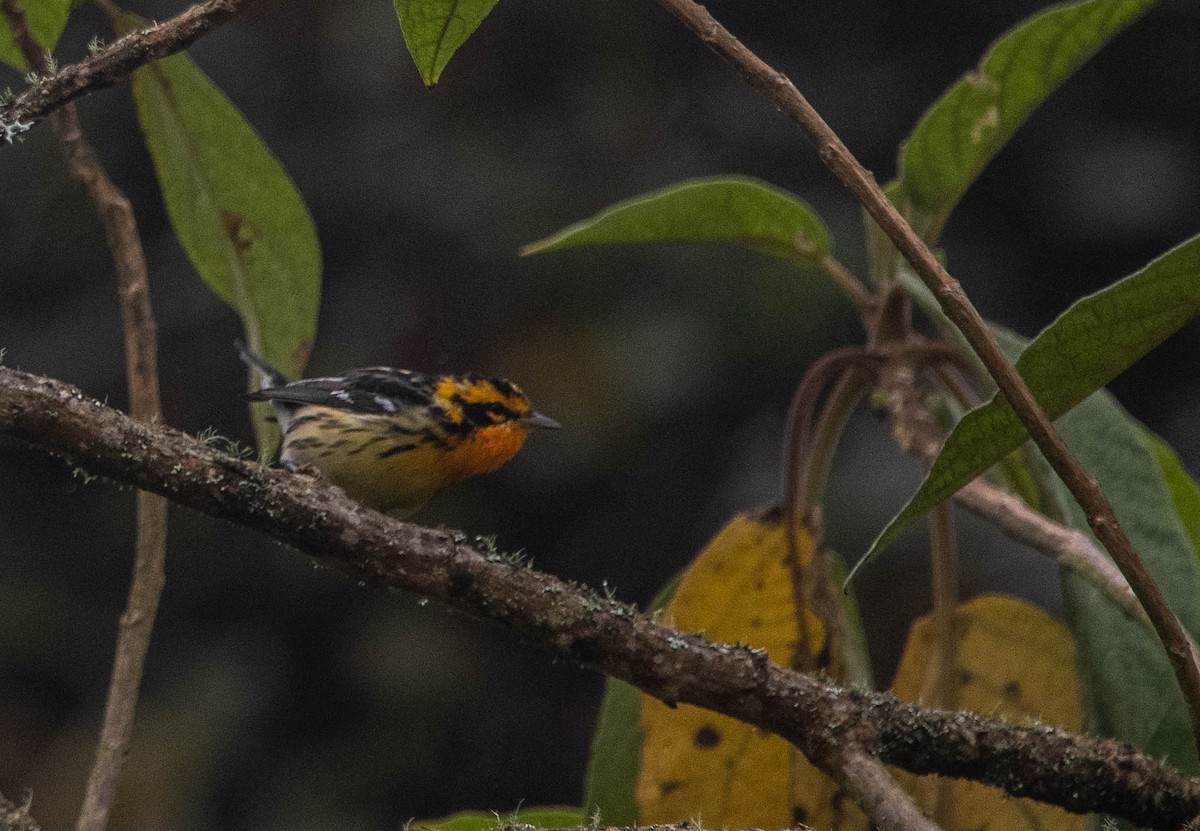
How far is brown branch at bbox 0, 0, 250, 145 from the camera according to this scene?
1.62 metres

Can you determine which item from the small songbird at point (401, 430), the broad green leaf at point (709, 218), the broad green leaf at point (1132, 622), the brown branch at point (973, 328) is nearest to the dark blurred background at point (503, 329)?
the small songbird at point (401, 430)

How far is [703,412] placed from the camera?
207 inches

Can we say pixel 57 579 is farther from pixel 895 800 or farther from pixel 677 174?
pixel 895 800

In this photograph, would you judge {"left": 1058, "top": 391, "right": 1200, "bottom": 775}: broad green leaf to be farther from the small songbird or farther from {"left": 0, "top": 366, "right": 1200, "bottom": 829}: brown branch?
the small songbird

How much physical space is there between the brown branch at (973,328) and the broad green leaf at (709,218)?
68cm

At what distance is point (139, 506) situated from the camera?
80.5 inches

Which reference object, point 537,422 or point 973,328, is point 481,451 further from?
point 973,328

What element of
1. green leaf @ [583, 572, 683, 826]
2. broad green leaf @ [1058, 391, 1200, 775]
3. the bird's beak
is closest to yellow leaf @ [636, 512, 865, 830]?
green leaf @ [583, 572, 683, 826]

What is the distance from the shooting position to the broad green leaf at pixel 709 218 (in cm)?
212

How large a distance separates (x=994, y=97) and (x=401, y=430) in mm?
1975

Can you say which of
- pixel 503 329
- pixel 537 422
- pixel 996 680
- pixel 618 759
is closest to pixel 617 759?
pixel 618 759

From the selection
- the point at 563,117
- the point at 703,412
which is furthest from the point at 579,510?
the point at 563,117

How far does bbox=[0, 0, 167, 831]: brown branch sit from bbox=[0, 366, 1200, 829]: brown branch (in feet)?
0.83

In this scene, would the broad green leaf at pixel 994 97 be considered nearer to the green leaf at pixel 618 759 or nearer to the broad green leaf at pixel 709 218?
the broad green leaf at pixel 709 218
